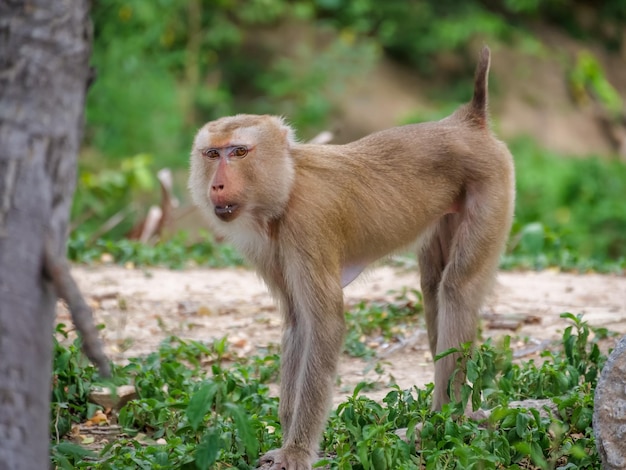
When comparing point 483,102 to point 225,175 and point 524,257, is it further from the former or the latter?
point 524,257

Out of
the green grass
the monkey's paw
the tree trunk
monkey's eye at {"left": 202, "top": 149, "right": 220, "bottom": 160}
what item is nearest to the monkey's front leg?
the monkey's paw

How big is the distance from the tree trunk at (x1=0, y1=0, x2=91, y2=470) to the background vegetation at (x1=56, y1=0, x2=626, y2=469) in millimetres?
655

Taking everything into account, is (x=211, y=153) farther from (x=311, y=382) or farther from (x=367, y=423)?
(x=367, y=423)

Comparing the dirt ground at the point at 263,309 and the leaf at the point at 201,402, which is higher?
the leaf at the point at 201,402

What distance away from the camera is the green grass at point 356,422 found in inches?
146

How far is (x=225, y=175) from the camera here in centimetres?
427

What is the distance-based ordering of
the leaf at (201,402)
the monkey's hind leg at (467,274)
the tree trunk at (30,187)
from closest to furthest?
the tree trunk at (30,187), the leaf at (201,402), the monkey's hind leg at (467,274)

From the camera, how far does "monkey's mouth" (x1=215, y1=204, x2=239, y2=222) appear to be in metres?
4.27

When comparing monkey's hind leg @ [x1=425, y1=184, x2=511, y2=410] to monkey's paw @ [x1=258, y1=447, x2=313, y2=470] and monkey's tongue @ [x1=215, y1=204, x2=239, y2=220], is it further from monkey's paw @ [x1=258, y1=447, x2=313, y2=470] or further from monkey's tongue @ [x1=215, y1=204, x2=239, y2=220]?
monkey's tongue @ [x1=215, y1=204, x2=239, y2=220]

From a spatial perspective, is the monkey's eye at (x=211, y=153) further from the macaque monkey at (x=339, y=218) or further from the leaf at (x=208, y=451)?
the leaf at (x=208, y=451)

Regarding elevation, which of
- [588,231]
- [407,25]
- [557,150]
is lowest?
[588,231]

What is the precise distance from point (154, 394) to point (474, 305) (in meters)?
1.68

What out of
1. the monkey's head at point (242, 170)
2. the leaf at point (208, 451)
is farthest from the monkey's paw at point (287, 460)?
the monkey's head at point (242, 170)

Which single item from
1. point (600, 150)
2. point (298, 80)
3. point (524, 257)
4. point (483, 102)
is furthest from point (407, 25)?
point (483, 102)
